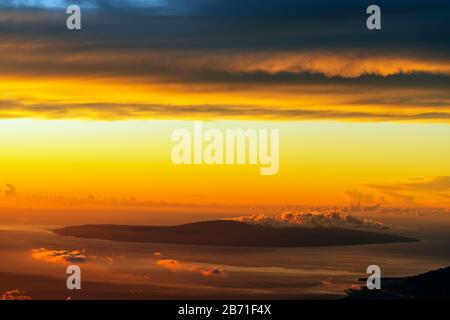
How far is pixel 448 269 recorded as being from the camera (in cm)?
13388

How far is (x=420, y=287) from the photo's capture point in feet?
386

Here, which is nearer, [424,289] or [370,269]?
[370,269]

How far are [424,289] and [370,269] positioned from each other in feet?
267

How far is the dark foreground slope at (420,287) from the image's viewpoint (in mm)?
109250

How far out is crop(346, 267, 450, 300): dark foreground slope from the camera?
109 meters

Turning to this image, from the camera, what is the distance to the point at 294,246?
18425 centimetres
